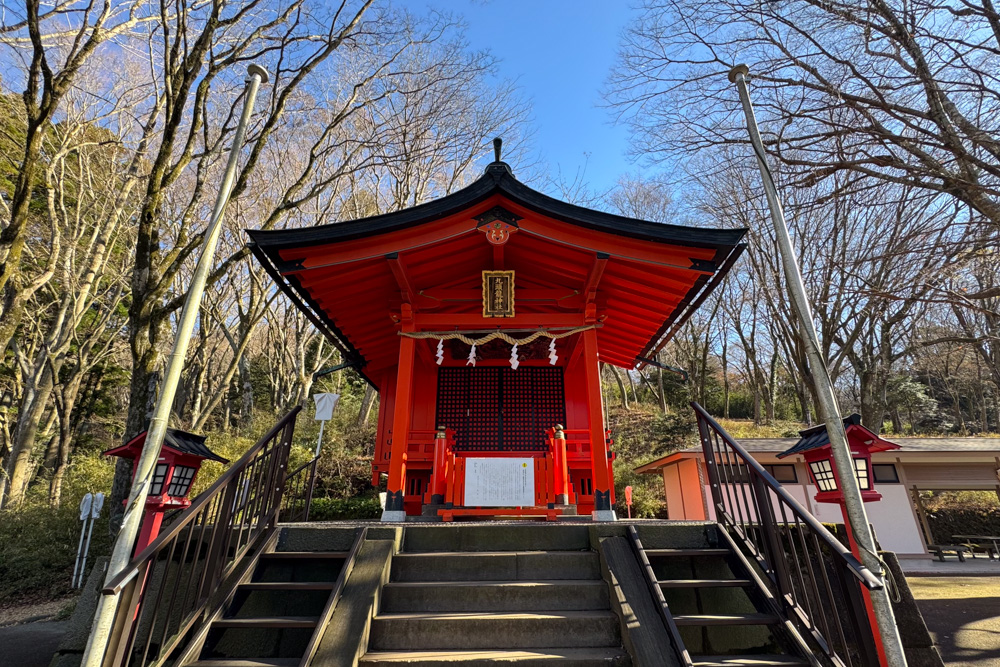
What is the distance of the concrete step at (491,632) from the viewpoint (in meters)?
3.63

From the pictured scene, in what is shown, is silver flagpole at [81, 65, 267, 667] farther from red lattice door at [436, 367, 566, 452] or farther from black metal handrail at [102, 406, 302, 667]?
red lattice door at [436, 367, 566, 452]

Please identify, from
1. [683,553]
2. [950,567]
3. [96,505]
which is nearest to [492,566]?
[683,553]

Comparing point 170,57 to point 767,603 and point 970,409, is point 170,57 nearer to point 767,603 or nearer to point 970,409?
point 767,603

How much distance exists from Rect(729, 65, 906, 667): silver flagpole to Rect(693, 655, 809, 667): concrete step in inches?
24.6

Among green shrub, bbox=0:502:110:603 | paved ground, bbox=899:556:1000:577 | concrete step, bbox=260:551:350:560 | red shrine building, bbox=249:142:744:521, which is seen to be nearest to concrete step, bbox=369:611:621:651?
concrete step, bbox=260:551:350:560

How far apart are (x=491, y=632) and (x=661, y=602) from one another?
129cm

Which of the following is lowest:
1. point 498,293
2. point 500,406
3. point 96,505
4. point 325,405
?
point 96,505

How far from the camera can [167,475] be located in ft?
14.1

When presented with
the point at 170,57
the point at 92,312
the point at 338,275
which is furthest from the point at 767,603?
the point at 92,312

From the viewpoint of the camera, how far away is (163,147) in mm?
7934

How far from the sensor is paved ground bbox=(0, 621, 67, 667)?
545 cm

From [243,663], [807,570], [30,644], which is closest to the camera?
[243,663]

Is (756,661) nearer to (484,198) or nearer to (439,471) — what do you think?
(439,471)

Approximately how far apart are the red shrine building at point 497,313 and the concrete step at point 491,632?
110 inches
